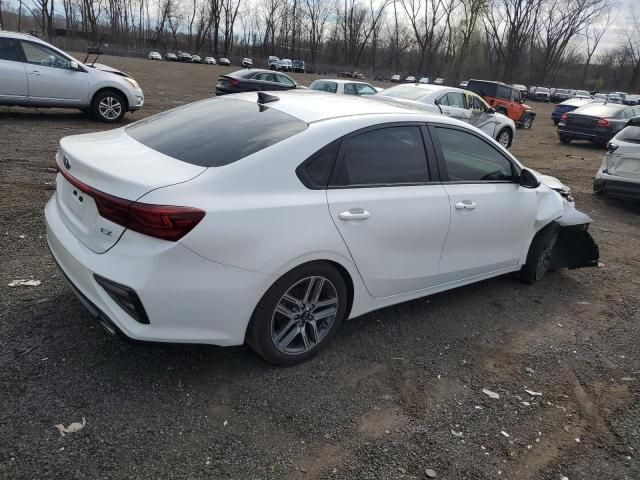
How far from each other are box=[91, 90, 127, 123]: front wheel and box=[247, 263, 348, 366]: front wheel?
9.81 meters

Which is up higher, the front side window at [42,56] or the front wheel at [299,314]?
the front side window at [42,56]

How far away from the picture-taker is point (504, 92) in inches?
866

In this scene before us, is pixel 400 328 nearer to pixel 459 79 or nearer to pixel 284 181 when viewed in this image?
pixel 284 181

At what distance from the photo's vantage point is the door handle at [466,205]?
3.83 metres

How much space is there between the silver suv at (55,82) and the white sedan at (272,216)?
8223 mm

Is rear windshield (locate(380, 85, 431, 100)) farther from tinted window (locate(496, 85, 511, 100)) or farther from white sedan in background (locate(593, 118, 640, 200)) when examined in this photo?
tinted window (locate(496, 85, 511, 100))

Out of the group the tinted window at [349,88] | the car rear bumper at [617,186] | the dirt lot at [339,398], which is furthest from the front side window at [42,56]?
the car rear bumper at [617,186]

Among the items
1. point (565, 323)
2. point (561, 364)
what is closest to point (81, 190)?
point (561, 364)

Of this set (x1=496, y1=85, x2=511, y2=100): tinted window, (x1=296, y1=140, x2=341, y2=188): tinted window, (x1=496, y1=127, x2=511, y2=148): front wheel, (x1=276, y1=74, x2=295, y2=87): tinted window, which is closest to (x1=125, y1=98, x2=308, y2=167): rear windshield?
(x1=296, y1=140, x2=341, y2=188): tinted window

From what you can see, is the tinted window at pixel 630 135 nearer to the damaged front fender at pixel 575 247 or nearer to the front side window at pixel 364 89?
the damaged front fender at pixel 575 247

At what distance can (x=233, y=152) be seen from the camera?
3010 millimetres

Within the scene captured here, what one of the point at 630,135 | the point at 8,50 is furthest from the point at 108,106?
the point at 630,135

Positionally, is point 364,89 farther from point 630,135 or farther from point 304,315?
point 304,315

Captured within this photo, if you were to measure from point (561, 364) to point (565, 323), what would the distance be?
77 centimetres
